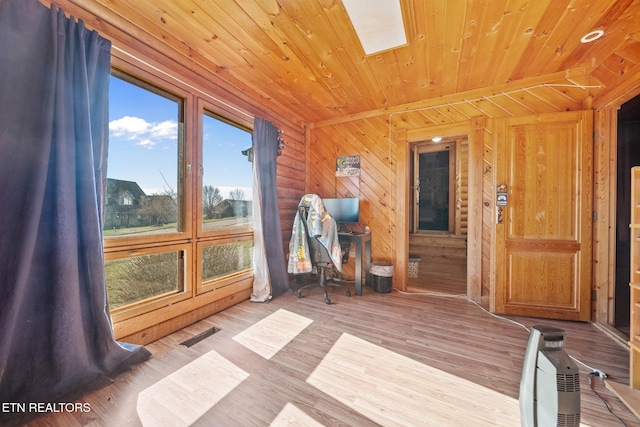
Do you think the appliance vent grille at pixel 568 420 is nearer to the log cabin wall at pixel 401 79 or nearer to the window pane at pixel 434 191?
the log cabin wall at pixel 401 79

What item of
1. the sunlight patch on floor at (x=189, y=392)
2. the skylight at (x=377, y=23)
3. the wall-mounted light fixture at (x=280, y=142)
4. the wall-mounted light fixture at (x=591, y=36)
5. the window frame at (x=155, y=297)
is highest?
the skylight at (x=377, y=23)

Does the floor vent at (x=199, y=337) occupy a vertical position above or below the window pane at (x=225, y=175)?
below

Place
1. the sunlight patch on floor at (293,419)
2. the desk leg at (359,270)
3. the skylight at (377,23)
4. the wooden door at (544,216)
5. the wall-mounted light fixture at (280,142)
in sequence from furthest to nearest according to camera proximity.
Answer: the wall-mounted light fixture at (280,142)
the desk leg at (359,270)
the wooden door at (544,216)
the skylight at (377,23)
the sunlight patch on floor at (293,419)

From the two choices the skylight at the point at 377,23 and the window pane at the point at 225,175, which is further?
the window pane at the point at 225,175

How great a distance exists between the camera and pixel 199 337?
199 centimetres

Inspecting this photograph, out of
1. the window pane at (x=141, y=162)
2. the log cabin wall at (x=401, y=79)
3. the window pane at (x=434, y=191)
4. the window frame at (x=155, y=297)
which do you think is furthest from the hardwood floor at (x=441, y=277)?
the window pane at (x=141, y=162)

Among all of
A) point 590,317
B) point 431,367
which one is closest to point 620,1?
point 590,317

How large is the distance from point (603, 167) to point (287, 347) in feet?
10.6

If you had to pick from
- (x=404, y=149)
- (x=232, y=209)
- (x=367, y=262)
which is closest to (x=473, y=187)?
(x=404, y=149)

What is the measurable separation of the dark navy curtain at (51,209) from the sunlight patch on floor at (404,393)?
1.40 meters

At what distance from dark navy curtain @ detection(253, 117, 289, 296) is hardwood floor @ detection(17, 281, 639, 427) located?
0.70m

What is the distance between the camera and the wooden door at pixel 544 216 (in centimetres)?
227

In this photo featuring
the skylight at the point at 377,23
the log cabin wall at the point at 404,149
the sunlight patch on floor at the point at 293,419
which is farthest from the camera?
the log cabin wall at the point at 404,149

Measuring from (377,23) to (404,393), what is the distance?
2.50 meters
